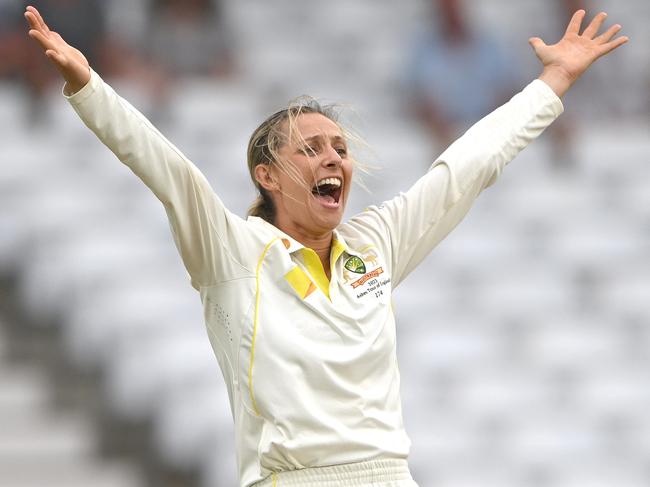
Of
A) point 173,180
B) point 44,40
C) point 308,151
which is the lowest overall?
point 173,180

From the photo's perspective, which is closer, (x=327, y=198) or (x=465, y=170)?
(x=327, y=198)

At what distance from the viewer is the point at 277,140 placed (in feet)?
9.28

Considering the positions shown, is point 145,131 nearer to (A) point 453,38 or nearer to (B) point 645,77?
(A) point 453,38

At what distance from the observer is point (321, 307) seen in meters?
2.62

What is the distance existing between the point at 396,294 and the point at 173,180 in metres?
3.39

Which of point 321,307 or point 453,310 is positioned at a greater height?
point 453,310

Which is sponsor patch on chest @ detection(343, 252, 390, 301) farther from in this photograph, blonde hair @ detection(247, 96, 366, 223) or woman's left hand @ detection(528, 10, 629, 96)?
woman's left hand @ detection(528, 10, 629, 96)

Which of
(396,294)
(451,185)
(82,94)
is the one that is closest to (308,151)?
(451,185)

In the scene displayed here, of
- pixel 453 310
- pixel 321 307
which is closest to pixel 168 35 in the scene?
pixel 453 310

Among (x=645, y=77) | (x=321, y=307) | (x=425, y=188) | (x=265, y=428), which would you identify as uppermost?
(x=645, y=77)

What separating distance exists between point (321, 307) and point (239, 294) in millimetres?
158

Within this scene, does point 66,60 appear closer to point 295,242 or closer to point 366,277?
point 295,242

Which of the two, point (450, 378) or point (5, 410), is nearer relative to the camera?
point (5, 410)

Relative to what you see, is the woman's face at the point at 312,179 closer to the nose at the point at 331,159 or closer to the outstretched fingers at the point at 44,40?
the nose at the point at 331,159
